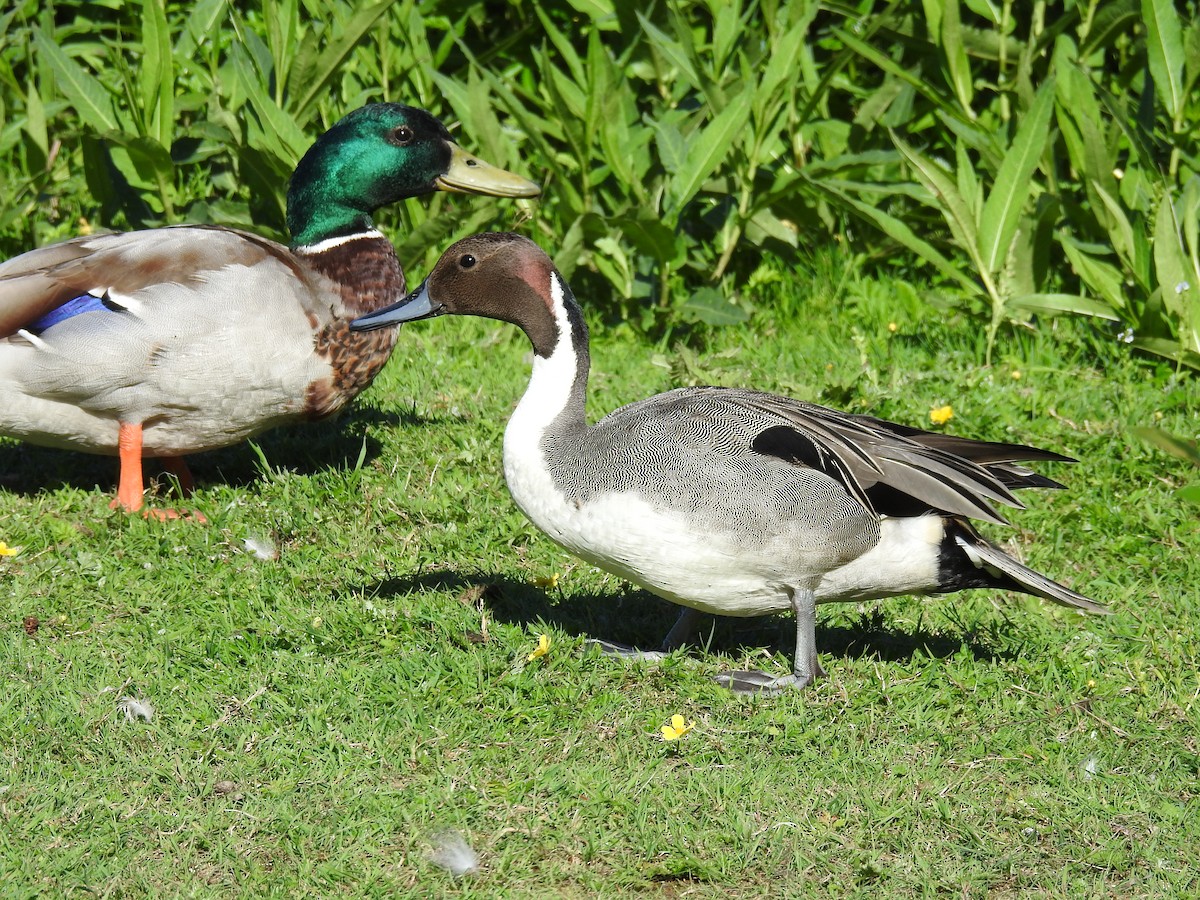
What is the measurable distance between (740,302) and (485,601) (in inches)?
117

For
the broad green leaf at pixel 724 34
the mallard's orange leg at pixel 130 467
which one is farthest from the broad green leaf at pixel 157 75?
the broad green leaf at pixel 724 34

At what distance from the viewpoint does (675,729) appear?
3.58 metres

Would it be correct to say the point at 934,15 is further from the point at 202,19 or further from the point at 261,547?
the point at 261,547

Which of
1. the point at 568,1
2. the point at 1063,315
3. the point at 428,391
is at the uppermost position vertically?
the point at 568,1

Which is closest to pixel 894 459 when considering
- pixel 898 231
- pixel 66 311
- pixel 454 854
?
pixel 454 854

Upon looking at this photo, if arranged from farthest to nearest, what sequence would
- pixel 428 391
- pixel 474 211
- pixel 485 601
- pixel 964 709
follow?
pixel 474 211
pixel 428 391
pixel 485 601
pixel 964 709

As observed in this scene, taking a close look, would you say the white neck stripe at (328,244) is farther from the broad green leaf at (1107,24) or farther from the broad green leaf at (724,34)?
the broad green leaf at (1107,24)

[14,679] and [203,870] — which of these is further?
[14,679]

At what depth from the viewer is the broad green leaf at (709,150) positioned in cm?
622

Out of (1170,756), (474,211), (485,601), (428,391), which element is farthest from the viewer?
(474,211)

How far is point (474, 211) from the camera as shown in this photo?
659 centimetres

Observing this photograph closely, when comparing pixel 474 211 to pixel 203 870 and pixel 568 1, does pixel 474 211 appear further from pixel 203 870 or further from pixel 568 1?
pixel 203 870

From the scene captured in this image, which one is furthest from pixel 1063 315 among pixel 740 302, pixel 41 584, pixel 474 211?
pixel 41 584

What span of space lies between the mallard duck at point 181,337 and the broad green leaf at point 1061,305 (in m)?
2.70
